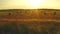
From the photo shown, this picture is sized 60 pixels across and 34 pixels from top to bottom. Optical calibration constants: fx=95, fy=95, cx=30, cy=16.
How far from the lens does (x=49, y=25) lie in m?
1.05

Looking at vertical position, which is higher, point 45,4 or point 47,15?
point 45,4

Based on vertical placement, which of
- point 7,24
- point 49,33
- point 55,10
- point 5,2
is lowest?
point 49,33

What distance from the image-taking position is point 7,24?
107 cm

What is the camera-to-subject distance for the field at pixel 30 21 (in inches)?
41.2

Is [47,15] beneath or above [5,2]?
beneath

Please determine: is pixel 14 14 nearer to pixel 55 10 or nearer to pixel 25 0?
pixel 25 0

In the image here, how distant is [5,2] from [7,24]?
0.86 ft

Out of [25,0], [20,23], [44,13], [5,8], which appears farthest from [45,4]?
[5,8]

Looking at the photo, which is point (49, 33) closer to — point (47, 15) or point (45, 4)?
point (47, 15)

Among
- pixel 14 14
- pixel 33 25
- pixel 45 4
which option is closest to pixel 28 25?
pixel 33 25

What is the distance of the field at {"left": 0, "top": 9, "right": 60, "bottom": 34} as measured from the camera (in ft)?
3.43

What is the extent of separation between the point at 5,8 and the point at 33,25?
381 mm

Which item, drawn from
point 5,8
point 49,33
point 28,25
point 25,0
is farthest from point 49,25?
point 5,8

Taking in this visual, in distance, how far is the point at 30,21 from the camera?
3.47ft
